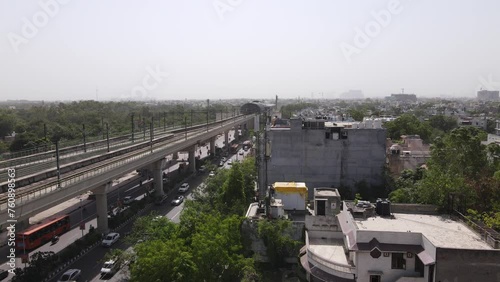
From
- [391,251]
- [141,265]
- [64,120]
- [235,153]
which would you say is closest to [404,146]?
[235,153]

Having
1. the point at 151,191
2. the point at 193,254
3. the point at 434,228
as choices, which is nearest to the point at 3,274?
the point at 193,254

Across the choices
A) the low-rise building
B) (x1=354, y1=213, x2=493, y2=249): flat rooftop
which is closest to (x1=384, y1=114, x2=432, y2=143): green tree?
(x1=354, y1=213, x2=493, y2=249): flat rooftop

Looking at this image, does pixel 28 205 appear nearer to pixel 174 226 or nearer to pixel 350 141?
pixel 174 226

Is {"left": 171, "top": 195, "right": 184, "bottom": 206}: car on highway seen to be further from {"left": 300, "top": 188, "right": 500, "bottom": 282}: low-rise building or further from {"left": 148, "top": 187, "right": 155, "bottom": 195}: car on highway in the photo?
{"left": 300, "top": 188, "right": 500, "bottom": 282}: low-rise building

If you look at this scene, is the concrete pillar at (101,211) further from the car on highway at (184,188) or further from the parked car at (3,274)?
the car on highway at (184,188)

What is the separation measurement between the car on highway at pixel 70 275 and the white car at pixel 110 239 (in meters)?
5.21

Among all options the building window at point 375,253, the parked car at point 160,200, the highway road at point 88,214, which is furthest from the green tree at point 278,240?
the parked car at point 160,200

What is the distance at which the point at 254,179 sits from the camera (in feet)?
120

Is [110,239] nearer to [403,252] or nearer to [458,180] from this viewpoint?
[403,252]

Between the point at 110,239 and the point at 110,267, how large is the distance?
5631 mm

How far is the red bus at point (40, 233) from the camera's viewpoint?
26.6 metres

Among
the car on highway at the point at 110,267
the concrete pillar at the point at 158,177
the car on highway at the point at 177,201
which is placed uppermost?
the concrete pillar at the point at 158,177

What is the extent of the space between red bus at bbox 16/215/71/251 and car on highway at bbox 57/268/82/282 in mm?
6348

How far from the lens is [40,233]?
91.2 feet
